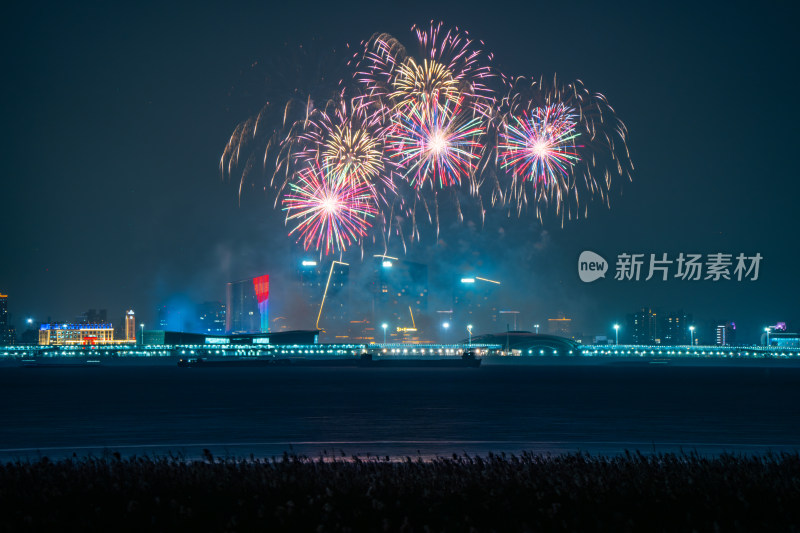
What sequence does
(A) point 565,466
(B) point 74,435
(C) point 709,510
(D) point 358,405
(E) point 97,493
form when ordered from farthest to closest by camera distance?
1. (D) point 358,405
2. (B) point 74,435
3. (A) point 565,466
4. (E) point 97,493
5. (C) point 709,510

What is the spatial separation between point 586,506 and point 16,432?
2929 centimetres

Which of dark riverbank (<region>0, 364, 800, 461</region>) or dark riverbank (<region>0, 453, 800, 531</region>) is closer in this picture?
dark riverbank (<region>0, 453, 800, 531</region>)

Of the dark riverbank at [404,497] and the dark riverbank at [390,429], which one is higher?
the dark riverbank at [404,497]

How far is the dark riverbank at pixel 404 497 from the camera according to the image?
12641 millimetres

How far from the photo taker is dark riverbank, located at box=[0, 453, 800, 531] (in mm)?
12641

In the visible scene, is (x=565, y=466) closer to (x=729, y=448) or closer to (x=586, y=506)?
(x=586, y=506)

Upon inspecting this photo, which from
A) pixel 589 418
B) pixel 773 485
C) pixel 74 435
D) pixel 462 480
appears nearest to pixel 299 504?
pixel 462 480

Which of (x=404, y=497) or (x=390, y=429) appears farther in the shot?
(x=390, y=429)

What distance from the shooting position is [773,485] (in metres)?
14.6

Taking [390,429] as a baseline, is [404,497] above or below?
above

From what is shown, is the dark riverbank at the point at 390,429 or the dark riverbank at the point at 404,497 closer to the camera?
the dark riverbank at the point at 404,497

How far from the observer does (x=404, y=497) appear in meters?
14.0

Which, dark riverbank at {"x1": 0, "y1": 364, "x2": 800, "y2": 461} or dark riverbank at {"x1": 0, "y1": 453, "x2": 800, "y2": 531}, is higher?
dark riverbank at {"x1": 0, "y1": 453, "x2": 800, "y2": 531}

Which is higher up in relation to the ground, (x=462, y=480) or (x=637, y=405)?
(x=462, y=480)
